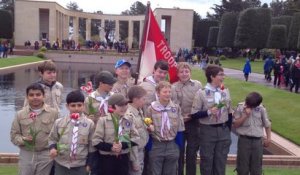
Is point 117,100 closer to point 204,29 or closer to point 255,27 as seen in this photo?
point 255,27

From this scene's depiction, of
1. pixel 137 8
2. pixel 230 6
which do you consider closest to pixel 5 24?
pixel 230 6

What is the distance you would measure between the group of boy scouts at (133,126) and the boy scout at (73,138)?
10 mm

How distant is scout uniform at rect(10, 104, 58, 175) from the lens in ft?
15.4

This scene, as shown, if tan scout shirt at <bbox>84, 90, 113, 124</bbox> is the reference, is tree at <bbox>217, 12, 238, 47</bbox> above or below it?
above

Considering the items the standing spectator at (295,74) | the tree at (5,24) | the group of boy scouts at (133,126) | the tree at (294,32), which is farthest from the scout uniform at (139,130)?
the tree at (5,24)

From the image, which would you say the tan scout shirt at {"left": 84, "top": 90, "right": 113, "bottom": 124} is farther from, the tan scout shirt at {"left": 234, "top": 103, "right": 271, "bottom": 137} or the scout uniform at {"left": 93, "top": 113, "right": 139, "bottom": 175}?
the tan scout shirt at {"left": 234, "top": 103, "right": 271, "bottom": 137}

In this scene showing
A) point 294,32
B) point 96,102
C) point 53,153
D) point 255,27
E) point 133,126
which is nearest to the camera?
point 53,153

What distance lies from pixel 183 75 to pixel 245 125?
107 centimetres

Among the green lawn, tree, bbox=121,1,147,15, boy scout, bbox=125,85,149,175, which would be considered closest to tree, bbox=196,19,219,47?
the green lawn

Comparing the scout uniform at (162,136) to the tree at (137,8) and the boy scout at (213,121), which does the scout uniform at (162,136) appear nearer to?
the boy scout at (213,121)

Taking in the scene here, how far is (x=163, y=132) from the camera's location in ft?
17.4

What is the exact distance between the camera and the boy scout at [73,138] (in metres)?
4.63

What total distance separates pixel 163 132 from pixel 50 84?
150 centimetres

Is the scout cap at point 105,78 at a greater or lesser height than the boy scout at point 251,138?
greater
